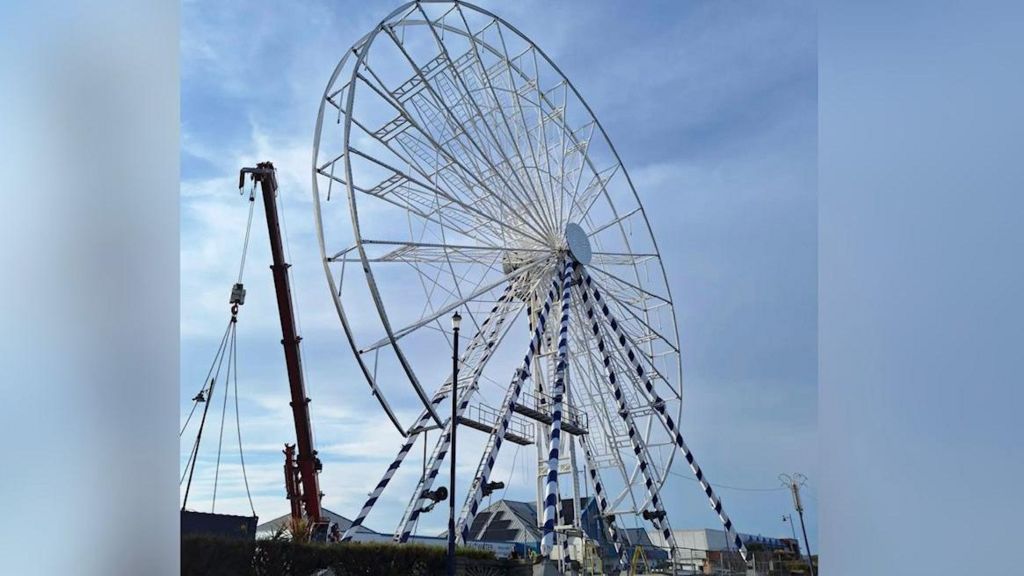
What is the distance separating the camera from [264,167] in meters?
26.5

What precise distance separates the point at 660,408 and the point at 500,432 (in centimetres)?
938

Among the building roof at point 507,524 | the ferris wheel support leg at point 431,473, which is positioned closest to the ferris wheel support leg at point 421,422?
the ferris wheel support leg at point 431,473

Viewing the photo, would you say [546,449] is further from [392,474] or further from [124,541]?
[124,541]

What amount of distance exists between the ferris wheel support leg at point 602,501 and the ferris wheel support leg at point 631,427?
1.59 meters

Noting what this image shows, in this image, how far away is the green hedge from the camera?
52.3 ft

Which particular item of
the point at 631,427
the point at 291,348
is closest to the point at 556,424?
the point at 631,427

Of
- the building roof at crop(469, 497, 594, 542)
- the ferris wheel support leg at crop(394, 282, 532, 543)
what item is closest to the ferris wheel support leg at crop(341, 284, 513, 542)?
the ferris wheel support leg at crop(394, 282, 532, 543)

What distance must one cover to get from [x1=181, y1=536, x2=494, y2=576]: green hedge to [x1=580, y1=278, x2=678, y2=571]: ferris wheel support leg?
14146 mm

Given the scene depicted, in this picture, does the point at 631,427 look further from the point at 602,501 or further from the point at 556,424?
the point at 556,424

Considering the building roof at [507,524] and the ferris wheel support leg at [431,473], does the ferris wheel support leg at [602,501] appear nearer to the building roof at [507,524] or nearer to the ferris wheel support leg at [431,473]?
the ferris wheel support leg at [431,473]

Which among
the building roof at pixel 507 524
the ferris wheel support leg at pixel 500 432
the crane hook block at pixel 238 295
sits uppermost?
the crane hook block at pixel 238 295

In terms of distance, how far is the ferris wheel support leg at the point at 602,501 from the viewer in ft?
97.8

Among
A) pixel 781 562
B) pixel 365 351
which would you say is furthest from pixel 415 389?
pixel 781 562

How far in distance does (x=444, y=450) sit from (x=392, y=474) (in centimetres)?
228
